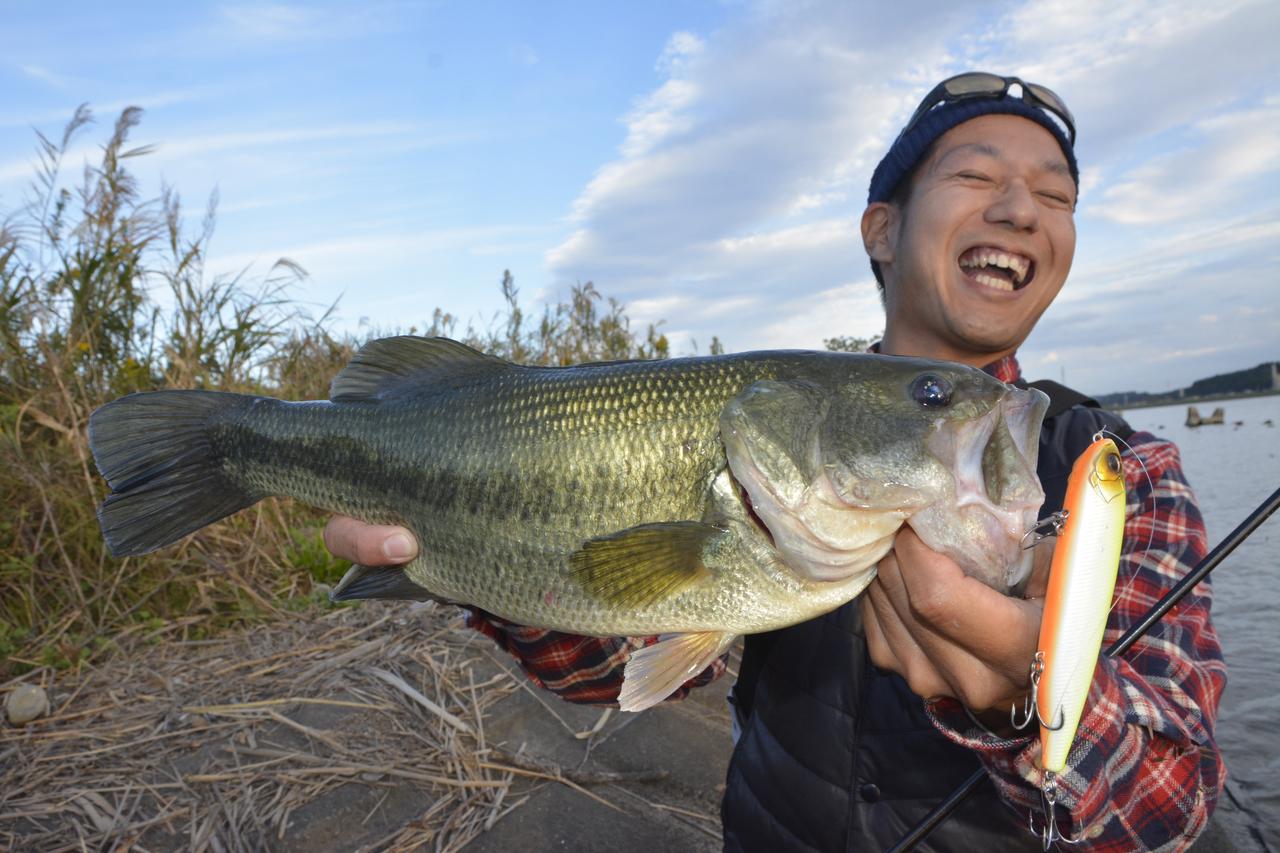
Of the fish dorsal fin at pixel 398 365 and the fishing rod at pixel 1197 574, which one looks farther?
the fish dorsal fin at pixel 398 365

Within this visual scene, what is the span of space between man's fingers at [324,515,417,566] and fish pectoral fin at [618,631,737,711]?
721 millimetres

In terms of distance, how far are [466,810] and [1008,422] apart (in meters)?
2.45

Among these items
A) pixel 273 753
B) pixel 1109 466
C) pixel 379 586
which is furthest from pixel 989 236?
pixel 273 753

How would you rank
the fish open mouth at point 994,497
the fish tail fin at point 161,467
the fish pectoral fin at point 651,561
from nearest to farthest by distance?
the fish open mouth at point 994,497 < the fish pectoral fin at point 651,561 < the fish tail fin at point 161,467

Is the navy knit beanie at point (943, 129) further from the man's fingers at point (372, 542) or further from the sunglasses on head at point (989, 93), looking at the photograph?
the man's fingers at point (372, 542)

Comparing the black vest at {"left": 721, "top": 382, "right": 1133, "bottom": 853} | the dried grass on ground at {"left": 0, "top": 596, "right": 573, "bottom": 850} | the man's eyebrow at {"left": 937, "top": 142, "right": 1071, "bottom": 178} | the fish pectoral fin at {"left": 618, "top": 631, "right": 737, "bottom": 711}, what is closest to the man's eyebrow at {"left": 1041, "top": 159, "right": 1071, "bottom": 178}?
the man's eyebrow at {"left": 937, "top": 142, "right": 1071, "bottom": 178}

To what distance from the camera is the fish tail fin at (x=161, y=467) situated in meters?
2.24

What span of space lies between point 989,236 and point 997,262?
Result: 102 millimetres

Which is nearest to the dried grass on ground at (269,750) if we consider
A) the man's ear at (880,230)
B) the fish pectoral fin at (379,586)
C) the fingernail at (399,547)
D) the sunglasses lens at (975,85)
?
the fish pectoral fin at (379,586)

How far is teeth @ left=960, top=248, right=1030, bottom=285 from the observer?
274cm

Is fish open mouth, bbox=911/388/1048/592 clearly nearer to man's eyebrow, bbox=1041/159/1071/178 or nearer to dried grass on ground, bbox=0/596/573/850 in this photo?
man's eyebrow, bbox=1041/159/1071/178

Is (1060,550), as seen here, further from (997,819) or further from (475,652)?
(475,652)

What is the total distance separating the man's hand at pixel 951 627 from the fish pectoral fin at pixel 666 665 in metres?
0.41

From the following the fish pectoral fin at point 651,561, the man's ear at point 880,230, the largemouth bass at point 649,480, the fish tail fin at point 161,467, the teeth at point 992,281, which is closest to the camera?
the largemouth bass at point 649,480
